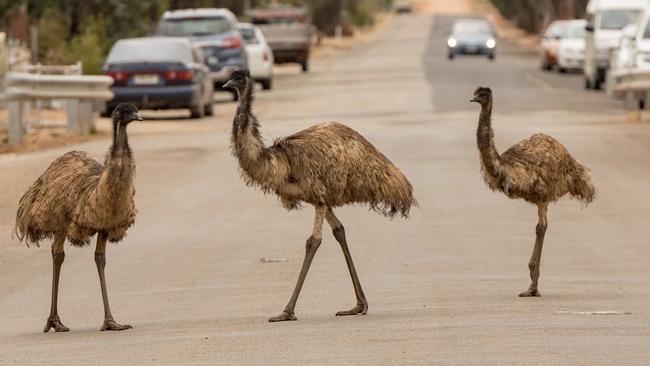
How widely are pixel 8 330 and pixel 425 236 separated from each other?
5.86 m

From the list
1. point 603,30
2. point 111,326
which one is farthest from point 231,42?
point 111,326

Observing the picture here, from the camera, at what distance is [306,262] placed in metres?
11.0

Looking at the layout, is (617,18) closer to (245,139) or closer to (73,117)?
(73,117)

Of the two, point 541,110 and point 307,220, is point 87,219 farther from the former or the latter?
point 541,110

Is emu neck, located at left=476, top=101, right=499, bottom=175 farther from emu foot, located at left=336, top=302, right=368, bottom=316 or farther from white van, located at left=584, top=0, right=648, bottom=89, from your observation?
white van, located at left=584, top=0, right=648, bottom=89

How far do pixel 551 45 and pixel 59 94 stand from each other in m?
34.0

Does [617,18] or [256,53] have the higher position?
[617,18]

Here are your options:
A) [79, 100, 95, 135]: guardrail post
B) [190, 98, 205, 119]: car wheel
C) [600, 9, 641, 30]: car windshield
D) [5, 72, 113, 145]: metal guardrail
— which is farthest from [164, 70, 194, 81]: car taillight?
[600, 9, 641, 30]: car windshield

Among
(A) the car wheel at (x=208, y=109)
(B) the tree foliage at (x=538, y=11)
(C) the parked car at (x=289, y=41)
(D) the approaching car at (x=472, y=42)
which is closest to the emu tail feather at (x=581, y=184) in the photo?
(A) the car wheel at (x=208, y=109)

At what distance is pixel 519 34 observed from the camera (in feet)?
389

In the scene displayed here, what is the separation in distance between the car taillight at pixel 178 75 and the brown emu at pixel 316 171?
70.9 feet

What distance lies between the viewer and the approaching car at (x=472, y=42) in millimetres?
70625

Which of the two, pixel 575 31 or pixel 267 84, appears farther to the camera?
pixel 575 31

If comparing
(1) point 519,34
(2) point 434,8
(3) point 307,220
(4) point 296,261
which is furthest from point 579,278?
(2) point 434,8
